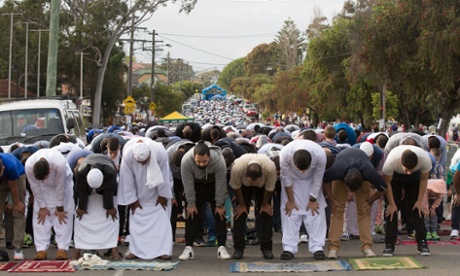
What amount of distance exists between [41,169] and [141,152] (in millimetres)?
1343

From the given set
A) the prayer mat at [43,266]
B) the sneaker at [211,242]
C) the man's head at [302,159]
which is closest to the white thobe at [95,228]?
the prayer mat at [43,266]

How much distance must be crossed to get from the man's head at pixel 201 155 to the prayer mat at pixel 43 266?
2.18 metres

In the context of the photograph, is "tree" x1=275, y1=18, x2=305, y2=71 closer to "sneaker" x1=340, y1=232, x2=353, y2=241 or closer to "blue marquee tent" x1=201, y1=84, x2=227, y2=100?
"blue marquee tent" x1=201, y1=84, x2=227, y2=100

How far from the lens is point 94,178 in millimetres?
11250

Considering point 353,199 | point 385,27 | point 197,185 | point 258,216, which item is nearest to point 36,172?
point 197,185

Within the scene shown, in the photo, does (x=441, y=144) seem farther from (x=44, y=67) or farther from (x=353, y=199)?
(x=44, y=67)

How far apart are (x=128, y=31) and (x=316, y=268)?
38.0 meters

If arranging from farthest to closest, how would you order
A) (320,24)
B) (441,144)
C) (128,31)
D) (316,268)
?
1. (320,24)
2. (128,31)
3. (441,144)
4. (316,268)

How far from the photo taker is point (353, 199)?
13234 mm

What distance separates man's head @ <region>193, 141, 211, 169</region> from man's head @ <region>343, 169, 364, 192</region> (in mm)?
1885

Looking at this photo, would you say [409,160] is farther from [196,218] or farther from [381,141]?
[381,141]

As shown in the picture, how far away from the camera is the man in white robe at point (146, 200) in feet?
38.9

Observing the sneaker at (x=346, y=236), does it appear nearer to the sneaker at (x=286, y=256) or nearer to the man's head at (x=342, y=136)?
the sneaker at (x=286, y=256)

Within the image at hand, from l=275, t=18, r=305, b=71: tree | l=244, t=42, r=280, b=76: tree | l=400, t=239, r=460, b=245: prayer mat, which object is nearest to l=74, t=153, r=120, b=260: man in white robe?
l=400, t=239, r=460, b=245: prayer mat
